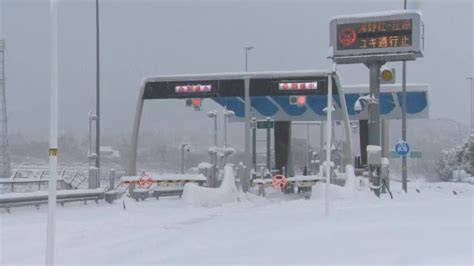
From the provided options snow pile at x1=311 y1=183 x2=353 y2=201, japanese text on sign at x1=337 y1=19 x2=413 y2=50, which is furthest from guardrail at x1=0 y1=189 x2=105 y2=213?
japanese text on sign at x1=337 y1=19 x2=413 y2=50

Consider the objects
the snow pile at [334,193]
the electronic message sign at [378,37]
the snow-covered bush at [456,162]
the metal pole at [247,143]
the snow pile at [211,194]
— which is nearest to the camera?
the snow pile at [211,194]

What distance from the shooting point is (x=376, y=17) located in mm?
23078

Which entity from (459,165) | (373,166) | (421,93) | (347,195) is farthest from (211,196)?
(459,165)

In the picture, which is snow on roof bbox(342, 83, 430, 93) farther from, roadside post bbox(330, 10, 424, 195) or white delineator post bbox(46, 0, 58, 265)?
white delineator post bbox(46, 0, 58, 265)

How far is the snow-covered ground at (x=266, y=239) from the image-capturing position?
865 cm

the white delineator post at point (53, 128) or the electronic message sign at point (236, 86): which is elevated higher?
the electronic message sign at point (236, 86)

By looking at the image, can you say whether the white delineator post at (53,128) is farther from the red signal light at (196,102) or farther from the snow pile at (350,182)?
the red signal light at (196,102)

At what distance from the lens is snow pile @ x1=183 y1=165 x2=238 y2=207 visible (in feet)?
64.2

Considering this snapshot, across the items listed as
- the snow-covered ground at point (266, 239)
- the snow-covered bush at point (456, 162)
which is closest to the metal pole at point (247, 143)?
the snow-covered ground at point (266, 239)

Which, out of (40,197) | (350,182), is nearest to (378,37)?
(350,182)

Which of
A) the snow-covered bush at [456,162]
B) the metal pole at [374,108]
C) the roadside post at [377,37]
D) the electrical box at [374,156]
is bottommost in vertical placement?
the snow-covered bush at [456,162]

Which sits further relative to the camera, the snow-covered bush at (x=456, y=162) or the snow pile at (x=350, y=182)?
the snow-covered bush at (x=456, y=162)

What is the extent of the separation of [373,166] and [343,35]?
4.69 meters

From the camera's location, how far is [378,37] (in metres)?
23.2
